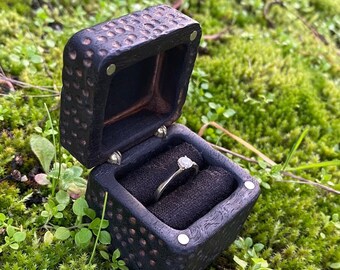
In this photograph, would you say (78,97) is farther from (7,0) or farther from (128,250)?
(7,0)

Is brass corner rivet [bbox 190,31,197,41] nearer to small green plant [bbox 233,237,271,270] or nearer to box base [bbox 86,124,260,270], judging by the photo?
box base [bbox 86,124,260,270]

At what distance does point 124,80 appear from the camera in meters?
1.25

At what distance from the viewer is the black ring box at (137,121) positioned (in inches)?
42.2

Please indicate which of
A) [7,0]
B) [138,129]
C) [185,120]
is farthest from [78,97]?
[7,0]

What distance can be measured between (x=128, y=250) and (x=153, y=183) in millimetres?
172

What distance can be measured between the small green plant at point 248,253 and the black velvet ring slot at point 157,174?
9.5 inches

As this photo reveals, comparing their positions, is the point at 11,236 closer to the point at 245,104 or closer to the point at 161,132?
the point at 161,132

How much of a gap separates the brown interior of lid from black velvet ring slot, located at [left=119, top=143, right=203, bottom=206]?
85 mm

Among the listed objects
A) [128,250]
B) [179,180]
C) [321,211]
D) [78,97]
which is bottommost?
[321,211]

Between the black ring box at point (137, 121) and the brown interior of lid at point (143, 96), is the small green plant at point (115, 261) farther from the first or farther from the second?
the brown interior of lid at point (143, 96)

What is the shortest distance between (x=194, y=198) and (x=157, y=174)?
110 mm

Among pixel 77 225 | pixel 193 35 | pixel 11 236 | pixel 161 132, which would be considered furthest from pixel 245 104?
A: pixel 11 236

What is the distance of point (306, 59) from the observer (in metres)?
2.26

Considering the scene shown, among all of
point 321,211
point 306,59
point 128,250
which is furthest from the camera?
point 306,59
